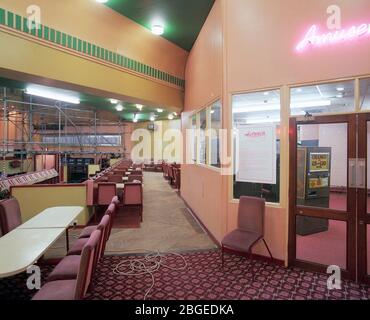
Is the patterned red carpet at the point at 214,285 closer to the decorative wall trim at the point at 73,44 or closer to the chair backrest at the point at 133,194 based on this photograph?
the chair backrest at the point at 133,194

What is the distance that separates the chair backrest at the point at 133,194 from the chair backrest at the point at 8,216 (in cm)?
246

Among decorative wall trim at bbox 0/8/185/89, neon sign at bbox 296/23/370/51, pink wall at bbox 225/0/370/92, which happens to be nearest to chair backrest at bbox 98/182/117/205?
decorative wall trim at bbox 0/8/185/89

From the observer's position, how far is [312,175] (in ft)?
14.7

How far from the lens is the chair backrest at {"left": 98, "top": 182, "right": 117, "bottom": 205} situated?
5.35 metres

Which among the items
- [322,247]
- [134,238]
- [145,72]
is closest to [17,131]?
[145,72]

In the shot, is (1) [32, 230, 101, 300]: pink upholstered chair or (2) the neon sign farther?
(2) the neon sign

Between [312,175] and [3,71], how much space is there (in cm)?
534

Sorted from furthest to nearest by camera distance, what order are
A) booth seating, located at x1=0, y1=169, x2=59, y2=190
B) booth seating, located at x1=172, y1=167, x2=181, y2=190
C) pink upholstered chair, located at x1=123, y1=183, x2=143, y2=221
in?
booth seating, located at x1=172, y1=167, x2=181, y2=190 → booth seating, located at x1=0, y1=169, x2=59, y2=190 → pink upholstered chair, located at x1=123, y1=183, x2=143, y2=221

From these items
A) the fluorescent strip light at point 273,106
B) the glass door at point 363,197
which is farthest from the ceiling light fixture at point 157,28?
the glass door at point 363,197

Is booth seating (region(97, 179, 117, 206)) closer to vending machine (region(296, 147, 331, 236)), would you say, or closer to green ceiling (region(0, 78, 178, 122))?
green ceiling (region(0, 78, 178, 122))

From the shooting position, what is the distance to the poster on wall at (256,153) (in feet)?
11.5

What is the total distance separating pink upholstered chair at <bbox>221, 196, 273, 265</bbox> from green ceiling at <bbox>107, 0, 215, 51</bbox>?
357 cm
